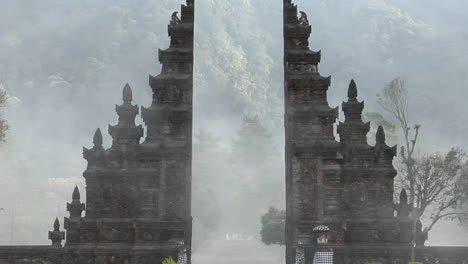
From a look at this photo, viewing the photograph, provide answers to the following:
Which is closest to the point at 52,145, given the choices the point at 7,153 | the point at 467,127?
the point at 7,153

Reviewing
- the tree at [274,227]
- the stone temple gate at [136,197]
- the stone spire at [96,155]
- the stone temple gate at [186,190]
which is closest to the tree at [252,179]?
the tree at [274,227]

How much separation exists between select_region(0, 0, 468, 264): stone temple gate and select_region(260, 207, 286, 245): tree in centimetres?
1896

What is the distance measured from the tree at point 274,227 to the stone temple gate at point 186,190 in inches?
747

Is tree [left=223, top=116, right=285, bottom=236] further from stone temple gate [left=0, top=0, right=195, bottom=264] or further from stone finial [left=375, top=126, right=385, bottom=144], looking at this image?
stone temple gate [left=0, top=0, right=195, bottom=264]

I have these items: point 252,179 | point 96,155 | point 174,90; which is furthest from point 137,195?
point 252,179

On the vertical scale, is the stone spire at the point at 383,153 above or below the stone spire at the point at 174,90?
below

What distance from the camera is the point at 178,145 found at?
24.6 metres

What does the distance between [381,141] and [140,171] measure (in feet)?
34.3

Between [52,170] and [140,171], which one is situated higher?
[52,170]

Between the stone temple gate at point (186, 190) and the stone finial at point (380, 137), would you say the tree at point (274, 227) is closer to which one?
the stone temple gate at point (186, 190)

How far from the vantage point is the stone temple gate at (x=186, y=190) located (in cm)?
2328

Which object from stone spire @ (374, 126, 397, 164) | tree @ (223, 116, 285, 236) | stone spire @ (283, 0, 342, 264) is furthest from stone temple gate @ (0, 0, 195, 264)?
tree @ (223, 116, 285, 236)

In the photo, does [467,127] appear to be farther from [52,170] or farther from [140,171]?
[140,171]

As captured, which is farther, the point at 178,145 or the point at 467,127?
the point at 467,127
